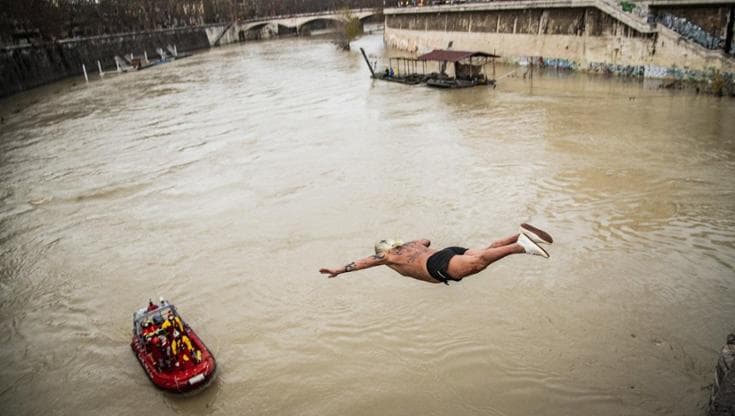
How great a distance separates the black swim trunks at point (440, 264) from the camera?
666 centimetres

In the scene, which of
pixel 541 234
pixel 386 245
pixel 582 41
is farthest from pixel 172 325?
pixel 582 41

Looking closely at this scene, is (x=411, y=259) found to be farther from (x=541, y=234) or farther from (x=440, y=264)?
(x=541, y=234)

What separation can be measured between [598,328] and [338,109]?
21790 mm

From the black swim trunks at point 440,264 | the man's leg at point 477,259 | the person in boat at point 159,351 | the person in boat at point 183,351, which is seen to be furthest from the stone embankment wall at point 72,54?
the man's leg at point 477,259

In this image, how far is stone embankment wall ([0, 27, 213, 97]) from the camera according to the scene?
42188 mm

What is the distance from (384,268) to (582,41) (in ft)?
87.6

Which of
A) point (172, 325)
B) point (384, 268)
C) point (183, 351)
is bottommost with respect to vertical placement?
point (384, 268)

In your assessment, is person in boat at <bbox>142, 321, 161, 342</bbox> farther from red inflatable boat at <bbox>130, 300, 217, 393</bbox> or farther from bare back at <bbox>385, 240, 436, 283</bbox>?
bare back at <bbox>385, 240, 436, 283</bbox>

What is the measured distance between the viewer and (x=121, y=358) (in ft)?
29.8

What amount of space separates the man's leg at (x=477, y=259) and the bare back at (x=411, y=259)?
0.50m

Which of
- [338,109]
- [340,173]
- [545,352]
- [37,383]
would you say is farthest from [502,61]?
[37,383]

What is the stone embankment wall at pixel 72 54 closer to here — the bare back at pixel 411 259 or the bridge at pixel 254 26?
the bridge at pixel 254 26

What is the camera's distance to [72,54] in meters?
53.6

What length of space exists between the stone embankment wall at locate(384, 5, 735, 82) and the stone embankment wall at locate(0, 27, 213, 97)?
40.4 metres
